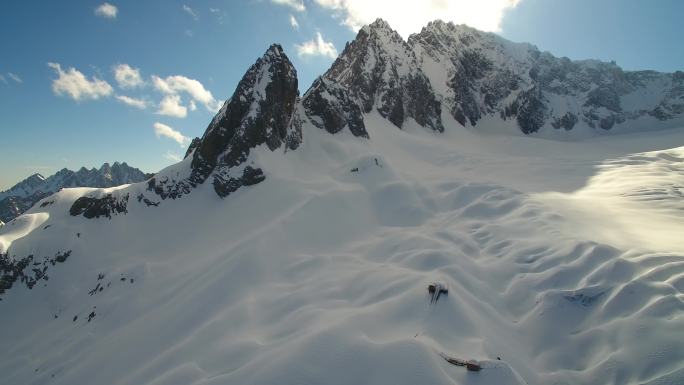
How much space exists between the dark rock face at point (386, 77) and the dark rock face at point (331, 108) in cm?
1744

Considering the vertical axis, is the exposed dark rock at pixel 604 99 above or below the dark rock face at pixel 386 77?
below

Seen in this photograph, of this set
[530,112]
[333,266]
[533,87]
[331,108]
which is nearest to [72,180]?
[331,108]

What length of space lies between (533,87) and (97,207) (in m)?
107

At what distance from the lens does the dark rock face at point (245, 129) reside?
2956cm

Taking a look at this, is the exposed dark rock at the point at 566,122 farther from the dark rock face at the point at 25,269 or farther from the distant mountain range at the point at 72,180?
the distant mountain range at the point at 72,180

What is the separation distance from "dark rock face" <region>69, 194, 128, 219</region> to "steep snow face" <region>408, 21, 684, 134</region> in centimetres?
7275

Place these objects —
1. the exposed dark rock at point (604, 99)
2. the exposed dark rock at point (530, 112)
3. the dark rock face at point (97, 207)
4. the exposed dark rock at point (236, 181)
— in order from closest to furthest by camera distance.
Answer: the dark rock face at point (97, 207) < the exposed dark rock at point (236, 181) < the exposed dark rock at point (530, 112) < the exposed dark rock at point (604, 99)

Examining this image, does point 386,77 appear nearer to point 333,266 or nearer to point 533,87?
point 533,87

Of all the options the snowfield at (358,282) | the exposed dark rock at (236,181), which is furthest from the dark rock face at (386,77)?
the exposed dark rock at (236,181)

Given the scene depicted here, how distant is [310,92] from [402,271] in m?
34.4

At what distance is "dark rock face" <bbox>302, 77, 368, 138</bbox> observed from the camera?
134 ft

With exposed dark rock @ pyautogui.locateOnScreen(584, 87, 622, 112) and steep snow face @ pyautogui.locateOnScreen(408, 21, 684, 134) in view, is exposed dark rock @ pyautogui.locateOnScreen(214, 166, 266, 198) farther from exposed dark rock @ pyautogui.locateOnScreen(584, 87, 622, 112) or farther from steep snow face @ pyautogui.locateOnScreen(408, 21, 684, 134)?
exposed dark rock @ pyautogui.locateOnScreen(584, 87, 622, 112)

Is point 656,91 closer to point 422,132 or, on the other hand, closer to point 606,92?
point 606,92

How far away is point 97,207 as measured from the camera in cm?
2797
